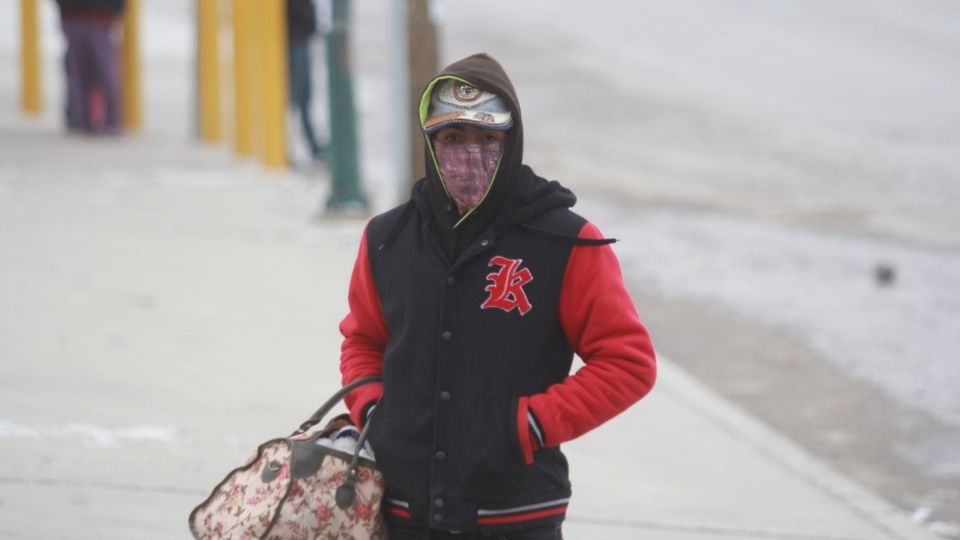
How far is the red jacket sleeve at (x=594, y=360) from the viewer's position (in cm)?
311

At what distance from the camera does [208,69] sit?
567 inches

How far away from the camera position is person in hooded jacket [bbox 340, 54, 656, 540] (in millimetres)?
3133

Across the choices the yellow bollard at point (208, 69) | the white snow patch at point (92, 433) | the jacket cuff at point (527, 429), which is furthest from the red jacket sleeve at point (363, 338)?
the yellow bollard at point (208, 69)

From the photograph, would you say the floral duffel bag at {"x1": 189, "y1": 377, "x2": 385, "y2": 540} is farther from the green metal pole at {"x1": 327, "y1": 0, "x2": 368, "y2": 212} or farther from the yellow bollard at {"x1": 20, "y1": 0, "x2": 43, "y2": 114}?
the yellow bollard at {"x1": 20, "y1": 0, "x2": 43, "y2": 114}

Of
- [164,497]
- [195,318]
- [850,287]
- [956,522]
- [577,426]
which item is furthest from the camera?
[850,287]

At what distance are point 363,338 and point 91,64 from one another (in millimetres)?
11257

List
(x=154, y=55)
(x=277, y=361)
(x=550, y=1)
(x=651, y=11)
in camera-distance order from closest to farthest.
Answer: (x=277, y=361) → (x=154, y=55) → (x=651, y=11) → (x=550, y=1)

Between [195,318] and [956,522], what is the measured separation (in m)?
3.55

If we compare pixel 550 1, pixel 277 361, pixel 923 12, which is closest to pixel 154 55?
pixel 550 1

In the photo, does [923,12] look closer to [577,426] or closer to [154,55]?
[154,55]

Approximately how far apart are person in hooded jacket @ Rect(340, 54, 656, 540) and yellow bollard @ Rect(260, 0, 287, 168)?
9.59 metres

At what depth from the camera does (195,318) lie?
297 inches

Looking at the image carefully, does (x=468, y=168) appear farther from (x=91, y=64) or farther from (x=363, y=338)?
(x=91, y=64)

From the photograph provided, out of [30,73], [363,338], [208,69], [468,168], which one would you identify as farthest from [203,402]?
[30,73]
